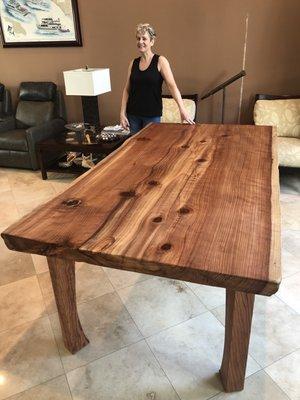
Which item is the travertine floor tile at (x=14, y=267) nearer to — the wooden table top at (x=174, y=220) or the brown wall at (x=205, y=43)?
the wooden table top at (x=174, y=220)

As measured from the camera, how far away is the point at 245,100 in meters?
3.52

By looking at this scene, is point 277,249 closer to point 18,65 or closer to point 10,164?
point 10,164

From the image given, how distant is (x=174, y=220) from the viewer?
109cm

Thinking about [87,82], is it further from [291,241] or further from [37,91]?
[291,241]

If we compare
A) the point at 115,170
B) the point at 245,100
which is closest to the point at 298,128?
the point at 245,100

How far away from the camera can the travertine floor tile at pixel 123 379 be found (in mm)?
1356

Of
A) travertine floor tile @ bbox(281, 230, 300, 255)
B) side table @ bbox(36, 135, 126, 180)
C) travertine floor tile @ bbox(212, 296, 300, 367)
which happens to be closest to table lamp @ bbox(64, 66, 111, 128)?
side table @ bbox(36, 135, 126, 180)

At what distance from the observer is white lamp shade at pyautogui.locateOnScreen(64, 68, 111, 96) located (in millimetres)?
3182

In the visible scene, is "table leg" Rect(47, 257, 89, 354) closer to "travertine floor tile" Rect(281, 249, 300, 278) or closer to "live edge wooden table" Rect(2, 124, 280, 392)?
"live edge wooden table" Rect(2, 124, 280, 392)

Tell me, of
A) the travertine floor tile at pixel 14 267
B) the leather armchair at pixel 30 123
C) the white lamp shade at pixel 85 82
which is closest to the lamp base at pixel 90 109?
the white lamp shade at pixel 85 82

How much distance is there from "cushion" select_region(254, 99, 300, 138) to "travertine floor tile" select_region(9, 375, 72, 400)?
9.58ft

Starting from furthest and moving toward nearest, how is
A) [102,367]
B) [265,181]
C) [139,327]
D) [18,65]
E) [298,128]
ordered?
1. [18,65]
2. [298,128]
3. [139,327]
4. [102,367]
5. [265,181]

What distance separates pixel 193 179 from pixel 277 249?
21.9 inches

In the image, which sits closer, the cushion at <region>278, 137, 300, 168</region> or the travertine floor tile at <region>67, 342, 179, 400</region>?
the travertine floor tile at <region>67, 342, 179, 400</region>
